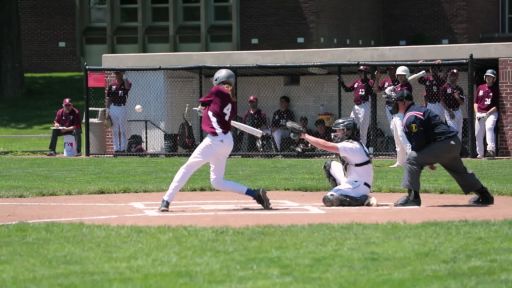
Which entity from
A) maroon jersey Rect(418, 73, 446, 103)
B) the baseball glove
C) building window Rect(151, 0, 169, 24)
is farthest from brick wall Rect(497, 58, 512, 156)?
building window Rect(151, 0, 169, 24)

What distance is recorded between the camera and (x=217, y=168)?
498 inches

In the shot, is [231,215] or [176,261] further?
[231,215]

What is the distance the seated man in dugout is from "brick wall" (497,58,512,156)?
31.4 feet

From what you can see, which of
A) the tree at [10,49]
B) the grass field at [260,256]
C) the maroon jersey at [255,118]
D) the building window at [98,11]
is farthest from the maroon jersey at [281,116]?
the building window at [98,11]

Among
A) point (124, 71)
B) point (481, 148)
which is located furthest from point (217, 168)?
point (124, 71)

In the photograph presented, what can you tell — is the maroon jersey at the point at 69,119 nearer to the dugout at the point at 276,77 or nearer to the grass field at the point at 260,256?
the dugout at the point at 276,77

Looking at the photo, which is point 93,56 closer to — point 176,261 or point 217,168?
point 217,168

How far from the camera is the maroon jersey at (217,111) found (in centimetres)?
1237

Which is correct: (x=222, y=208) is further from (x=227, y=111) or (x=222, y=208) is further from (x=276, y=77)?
(x=276, y=77)

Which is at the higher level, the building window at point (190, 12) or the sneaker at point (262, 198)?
the building window at point (190, 12)

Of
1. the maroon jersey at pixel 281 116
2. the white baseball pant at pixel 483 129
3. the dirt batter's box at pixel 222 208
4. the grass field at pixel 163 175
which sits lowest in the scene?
the grass field at pixel 163 175

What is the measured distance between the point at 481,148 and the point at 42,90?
22.3 meters

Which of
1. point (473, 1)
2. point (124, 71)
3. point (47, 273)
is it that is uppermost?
point (473, 1)

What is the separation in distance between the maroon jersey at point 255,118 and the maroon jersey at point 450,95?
418 cm
